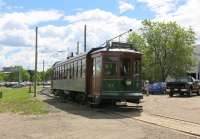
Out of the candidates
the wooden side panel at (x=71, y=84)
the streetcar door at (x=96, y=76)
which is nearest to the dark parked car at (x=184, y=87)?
the wooden side panel at (x=71, y=84)

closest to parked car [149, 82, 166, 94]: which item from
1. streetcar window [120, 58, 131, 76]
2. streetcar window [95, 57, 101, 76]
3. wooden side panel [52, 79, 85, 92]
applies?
wooden side panel [52, 79, 85, 92]

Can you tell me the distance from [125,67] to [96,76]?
1.71 m

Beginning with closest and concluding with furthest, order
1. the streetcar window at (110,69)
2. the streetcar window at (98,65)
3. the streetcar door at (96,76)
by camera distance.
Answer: the streetcar window at (110,69)
the streetcar door at (96,76)
the streetcar window at (98,65)

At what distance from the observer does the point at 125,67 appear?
84.4 feet

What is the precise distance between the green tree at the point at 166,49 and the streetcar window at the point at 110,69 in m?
45.4

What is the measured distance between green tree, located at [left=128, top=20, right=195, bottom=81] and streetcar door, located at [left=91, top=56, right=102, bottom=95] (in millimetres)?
43932

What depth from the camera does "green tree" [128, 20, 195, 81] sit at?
70.8 metres

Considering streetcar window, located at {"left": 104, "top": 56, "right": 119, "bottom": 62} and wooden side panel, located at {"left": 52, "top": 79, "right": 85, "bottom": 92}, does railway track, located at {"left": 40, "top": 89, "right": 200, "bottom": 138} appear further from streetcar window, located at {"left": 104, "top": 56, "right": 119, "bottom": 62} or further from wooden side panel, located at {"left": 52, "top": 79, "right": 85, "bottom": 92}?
wooden side panel, located at {"left": 52, "top": 79, "right": 85, "bottom": 92}

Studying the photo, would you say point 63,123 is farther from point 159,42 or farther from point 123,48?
point 159,42

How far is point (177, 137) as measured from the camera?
568 inches

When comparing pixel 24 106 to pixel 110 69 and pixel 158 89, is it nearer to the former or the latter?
pixel 110 69

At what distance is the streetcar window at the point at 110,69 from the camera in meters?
25.5

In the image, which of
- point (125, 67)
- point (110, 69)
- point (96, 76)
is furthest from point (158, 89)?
point (110, 69)

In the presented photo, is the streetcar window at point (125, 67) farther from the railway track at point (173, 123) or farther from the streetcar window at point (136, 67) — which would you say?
the railway track at point (173, 123)
